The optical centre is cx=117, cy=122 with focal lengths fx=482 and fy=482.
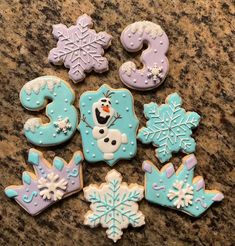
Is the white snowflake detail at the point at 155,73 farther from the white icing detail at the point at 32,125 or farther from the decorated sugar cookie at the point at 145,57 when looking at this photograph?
the white icing detail at the point at 32,125

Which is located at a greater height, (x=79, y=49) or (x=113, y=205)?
(x=79, y=49)

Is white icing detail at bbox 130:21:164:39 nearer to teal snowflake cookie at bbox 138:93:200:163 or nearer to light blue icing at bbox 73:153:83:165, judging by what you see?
teal snowflake cookie at bbox 138:93:200:163

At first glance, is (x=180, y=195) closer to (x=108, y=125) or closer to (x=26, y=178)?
(x=108, y=125)

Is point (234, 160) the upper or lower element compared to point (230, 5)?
lower

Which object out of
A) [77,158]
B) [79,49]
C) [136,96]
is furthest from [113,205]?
[79,49]

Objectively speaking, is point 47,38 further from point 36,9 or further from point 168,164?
point 168,164

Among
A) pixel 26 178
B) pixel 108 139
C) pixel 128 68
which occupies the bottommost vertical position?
pixel 26 178

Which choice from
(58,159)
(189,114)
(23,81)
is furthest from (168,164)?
(23,81)
